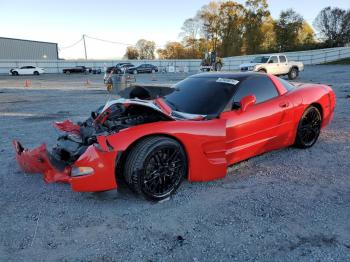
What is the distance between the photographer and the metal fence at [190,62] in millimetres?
36812

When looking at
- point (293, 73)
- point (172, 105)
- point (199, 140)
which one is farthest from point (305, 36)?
point (199, 140)

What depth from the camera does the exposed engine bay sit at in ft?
11.5

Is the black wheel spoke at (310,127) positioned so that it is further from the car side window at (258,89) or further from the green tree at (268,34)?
the green tree at (268,34)

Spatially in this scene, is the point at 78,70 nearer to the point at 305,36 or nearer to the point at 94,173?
the point at 305,36

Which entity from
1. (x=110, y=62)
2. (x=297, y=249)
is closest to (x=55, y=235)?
(x=297, y=249)

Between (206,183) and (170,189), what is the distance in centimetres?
60

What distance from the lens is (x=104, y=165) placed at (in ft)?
10.0

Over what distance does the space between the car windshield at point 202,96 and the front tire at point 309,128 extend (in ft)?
4.54

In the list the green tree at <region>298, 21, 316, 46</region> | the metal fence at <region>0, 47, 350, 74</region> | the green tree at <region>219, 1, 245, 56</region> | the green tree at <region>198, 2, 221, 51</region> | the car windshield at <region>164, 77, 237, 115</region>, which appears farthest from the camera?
the green tree at <region>198, 2, 221, 51</region>

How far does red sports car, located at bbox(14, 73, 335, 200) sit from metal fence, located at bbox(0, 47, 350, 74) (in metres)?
32.9

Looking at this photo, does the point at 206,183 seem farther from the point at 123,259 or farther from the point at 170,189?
the point at 123,259

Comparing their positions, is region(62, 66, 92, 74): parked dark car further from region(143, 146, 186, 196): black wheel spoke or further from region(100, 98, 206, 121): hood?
region(143, 146, 186, 196): black wheel spoke

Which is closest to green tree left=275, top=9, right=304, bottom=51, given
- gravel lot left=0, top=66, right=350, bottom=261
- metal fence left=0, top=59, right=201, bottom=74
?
metal fence left=0, top=59, right=201, bottom=74

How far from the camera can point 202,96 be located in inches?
167
